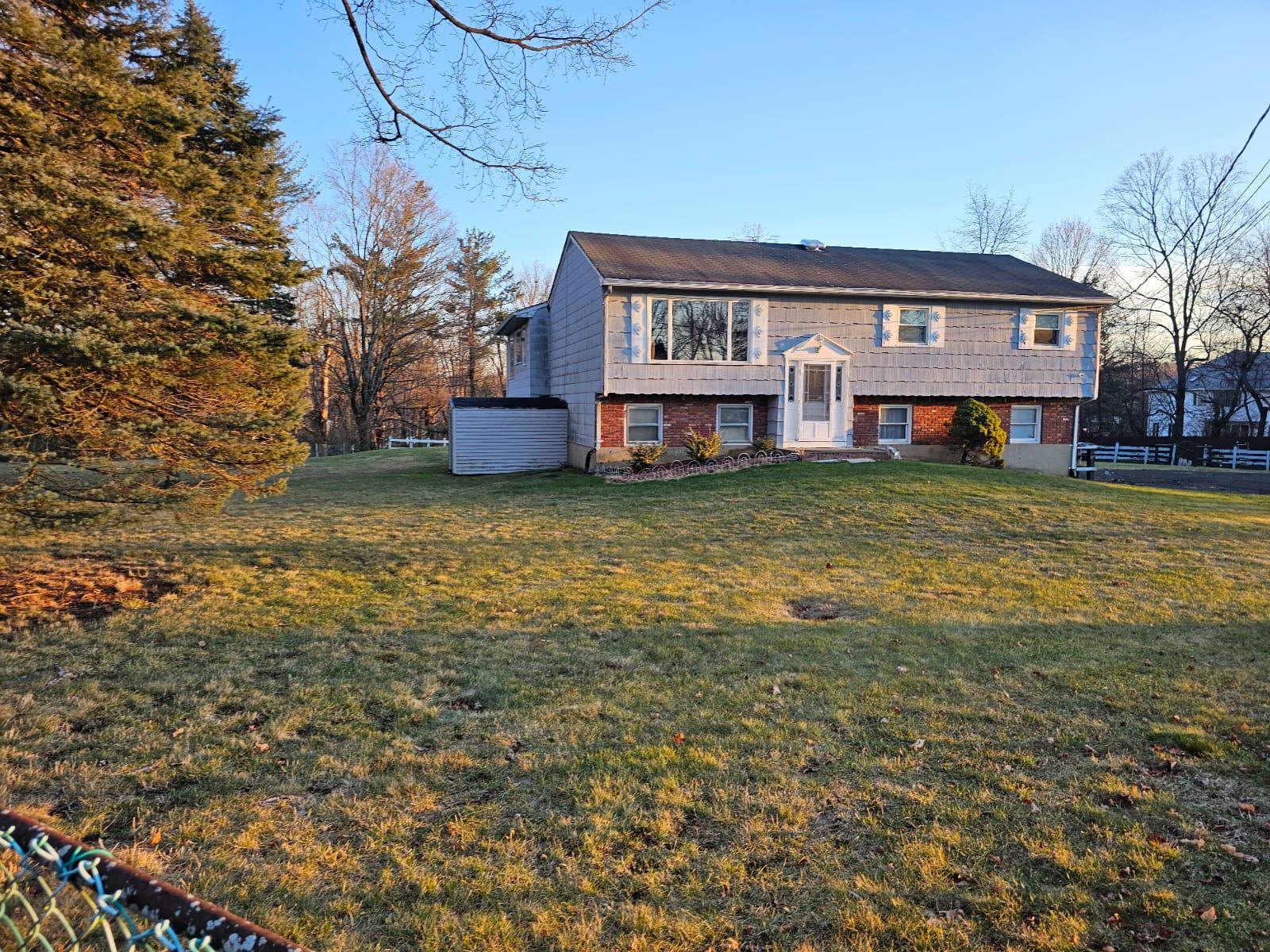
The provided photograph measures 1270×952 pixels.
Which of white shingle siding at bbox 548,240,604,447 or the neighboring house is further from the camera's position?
the neighboring house

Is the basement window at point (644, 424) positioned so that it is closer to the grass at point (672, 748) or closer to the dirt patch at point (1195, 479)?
the grass at point (672, 748)

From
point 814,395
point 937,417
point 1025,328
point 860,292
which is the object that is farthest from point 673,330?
point 1025,328

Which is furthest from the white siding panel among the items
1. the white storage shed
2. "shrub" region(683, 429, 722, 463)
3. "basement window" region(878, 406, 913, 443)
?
"basement window" region(878, 406, 913, 443)

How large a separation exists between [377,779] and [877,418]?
57.5 feet

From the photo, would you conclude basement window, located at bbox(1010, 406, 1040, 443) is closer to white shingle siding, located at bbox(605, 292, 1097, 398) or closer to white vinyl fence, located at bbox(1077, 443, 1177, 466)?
white shingle siding, located at bbox(605, 292, 1097, 398)

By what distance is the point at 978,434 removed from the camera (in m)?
18.5

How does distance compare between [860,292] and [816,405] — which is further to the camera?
[816,405]

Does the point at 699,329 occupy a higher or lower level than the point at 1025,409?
higher

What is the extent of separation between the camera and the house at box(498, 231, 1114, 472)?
1728 centimetres

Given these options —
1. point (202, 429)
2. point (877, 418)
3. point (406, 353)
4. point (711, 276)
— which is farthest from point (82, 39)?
point (406, 353)

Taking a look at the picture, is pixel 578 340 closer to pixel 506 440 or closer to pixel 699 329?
pixel 506 440

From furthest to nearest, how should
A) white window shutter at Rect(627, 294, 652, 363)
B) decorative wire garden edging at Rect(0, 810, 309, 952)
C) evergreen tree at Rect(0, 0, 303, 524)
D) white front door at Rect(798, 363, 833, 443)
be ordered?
white front door at Rect(798, 363, 833, 443) → white window shutter at Rect(627, 294, 652, 363) → evergreen tree at Rect(0, 0, 303, 524) → decorative wire garden edging at Rect(0, 810, 309, 952)

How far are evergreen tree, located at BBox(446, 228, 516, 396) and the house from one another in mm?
18048

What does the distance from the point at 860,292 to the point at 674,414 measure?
546cm
